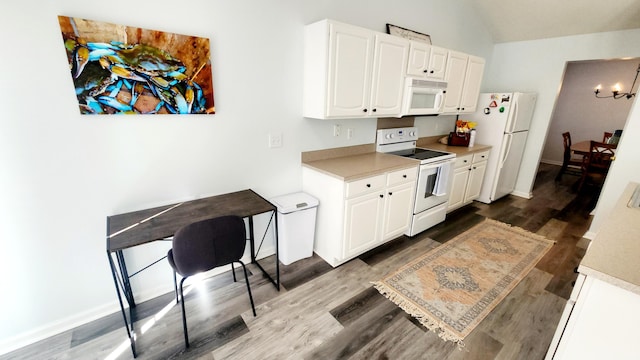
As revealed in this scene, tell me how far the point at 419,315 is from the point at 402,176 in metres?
1.26

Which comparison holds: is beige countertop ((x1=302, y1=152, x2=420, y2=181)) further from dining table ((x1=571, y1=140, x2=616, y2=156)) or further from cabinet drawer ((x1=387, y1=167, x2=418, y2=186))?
dining table ((x1=571, y1=140, x2=616, y2=156))

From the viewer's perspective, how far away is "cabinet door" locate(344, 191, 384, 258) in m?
2.40

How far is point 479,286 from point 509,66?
3832 mm

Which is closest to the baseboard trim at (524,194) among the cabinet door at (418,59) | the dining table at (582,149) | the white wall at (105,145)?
the dining table at (582,149)

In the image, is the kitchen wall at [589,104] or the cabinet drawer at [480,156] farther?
the kitchen wall at [589,104]

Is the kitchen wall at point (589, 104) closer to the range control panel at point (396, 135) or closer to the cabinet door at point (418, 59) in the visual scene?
the range control panel at point (396, 135)

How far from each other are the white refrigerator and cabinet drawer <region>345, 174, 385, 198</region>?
253 cm

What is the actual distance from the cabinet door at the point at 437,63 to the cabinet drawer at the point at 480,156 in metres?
1.30

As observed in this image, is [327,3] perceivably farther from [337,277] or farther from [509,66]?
[509,66]

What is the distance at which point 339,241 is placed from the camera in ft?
7.98

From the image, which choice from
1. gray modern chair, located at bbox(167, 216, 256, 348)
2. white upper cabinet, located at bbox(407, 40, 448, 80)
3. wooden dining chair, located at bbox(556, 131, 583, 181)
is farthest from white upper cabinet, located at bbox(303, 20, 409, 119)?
wooden dining chair, located at bbox(556, 131, 583, 181)

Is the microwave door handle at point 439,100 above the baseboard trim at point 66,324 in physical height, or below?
above

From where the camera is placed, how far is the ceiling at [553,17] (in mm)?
3117

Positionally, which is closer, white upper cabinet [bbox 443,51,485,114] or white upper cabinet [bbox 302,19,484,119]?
white upper cabinet [bbox 302,19,484,119]
